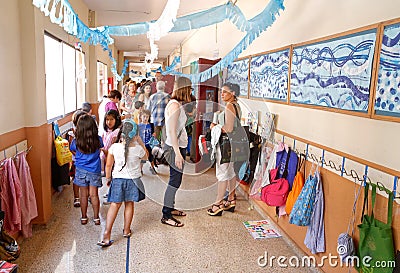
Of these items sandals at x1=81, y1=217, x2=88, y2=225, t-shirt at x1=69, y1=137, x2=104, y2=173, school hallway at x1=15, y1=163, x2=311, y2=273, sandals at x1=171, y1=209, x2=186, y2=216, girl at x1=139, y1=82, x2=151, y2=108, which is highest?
girl at x1=139, y1=82, x2=151, y2=108

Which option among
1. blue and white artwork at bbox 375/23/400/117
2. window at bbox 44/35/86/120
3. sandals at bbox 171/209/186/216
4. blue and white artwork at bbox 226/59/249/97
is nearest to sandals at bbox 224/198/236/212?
sandals at bbox 171/209/186/216

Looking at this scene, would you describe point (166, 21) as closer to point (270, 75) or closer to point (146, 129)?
point (270, 75)

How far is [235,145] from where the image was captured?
10.9 ft

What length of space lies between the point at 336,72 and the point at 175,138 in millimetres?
1436

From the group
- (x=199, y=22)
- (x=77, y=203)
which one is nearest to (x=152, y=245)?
(x=77, y=203)

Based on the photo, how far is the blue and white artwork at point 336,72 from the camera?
182 centimetres

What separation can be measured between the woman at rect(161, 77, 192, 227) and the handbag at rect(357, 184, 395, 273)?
1.59m

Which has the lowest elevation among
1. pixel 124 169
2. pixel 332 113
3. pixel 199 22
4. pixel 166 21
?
pixel 124 169

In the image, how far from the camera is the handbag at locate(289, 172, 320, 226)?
225cm

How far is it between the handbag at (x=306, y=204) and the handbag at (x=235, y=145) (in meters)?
1.12

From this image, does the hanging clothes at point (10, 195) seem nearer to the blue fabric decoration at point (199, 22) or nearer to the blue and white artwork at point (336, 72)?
the blue fabric decoration at point (199, 22)

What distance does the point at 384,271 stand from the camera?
5.21ft

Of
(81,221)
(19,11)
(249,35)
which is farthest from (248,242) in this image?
(19,11)

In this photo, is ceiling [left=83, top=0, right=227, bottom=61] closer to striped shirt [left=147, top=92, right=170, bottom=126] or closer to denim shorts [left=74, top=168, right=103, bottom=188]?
striped shirt [left=147, top=92, right=170, bottom=126]
